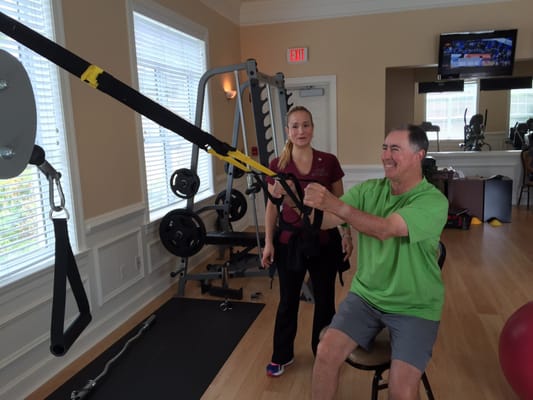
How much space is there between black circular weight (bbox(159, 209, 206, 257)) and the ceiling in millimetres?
2820

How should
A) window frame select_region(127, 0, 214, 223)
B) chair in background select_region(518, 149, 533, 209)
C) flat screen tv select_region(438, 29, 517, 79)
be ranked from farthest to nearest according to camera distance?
chair in background select_region(518, 149, 533, 209)
flat screen tv select_region(438, 29, 517, 79)
window frame select_region(127, 0, 214, 223)

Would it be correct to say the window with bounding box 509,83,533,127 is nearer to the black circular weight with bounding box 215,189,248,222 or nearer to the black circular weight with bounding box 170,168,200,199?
the black circular weight with bounding box 215,189,248,222

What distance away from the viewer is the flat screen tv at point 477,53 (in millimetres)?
5172

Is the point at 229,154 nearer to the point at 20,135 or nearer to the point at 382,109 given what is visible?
the point at 20,135

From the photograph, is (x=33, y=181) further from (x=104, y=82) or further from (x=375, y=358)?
(x=375, y=358)

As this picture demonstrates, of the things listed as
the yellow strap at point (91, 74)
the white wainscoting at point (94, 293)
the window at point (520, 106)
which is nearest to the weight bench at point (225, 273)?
the white wainscoting at point (94, 293)

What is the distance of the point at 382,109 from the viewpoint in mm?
5488

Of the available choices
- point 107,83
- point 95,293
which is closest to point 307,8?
point 95,293

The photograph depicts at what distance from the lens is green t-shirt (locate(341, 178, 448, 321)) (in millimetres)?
1543

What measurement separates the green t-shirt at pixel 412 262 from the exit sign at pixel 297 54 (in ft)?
14.1

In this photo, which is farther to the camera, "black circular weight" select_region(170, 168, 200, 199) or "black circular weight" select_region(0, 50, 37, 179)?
"black circular weight" select_region(170, 168, 200, 199)

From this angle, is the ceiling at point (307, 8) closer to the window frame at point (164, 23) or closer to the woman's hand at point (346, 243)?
the window frame at point (164, 23)

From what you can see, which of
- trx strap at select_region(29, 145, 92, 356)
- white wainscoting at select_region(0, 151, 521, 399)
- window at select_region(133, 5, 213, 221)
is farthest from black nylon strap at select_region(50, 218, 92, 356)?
window at select_region(133, 5, 213, 221)

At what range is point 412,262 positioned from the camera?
161 centimetres
